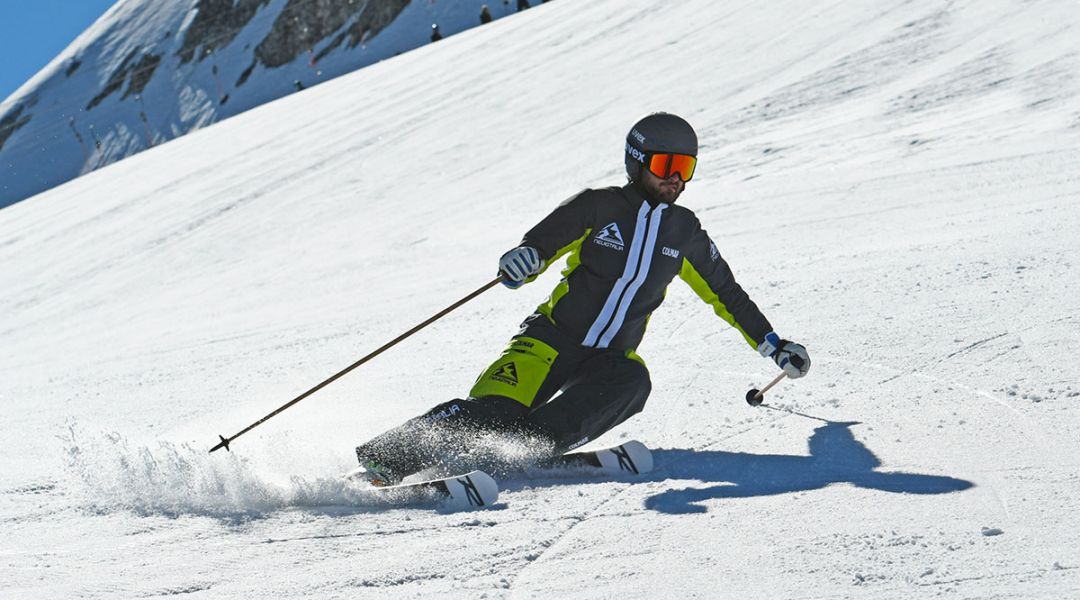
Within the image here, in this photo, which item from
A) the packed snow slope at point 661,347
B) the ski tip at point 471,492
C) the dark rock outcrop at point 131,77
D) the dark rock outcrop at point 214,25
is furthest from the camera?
the dark rock outcrop at point 131,77

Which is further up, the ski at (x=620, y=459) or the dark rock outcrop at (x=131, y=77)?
the dark rock outcrop at (x=131, y=77)

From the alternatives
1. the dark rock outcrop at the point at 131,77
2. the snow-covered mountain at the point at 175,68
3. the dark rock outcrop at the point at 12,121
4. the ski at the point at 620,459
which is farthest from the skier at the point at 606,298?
the dark rock outcrop at the point at 12,121

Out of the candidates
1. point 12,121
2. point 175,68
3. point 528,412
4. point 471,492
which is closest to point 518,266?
point 528,412

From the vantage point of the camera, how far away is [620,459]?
3869 millimetres

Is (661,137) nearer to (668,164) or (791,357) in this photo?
(668,164)

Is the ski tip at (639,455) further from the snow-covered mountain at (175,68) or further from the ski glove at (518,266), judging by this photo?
the snow-covered mountain at (175,68)

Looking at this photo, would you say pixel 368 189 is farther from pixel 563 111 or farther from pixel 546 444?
pixel 546 444

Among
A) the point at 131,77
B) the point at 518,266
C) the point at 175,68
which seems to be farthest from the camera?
the point at 131,77

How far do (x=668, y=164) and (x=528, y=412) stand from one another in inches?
46.4

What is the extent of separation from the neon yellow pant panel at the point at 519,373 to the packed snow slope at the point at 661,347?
45 centimetres

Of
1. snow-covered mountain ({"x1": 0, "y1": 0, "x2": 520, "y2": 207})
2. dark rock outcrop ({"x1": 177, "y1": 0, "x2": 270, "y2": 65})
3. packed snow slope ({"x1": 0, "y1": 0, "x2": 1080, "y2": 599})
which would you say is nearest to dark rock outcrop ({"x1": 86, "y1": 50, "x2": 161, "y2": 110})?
snow-covered mountain ({"x1": 0, "y1": 0, "x2": 520, "y2": 207})

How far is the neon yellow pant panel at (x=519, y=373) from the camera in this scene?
4.18 m

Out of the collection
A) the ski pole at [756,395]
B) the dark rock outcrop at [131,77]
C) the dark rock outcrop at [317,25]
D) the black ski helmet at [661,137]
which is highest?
the dark rock outcrop at [131,77]

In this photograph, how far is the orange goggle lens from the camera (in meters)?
4.39
